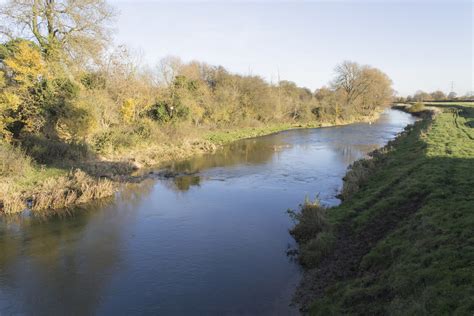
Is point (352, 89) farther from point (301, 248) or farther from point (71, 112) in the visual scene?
point (301, 248)

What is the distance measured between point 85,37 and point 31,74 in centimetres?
661

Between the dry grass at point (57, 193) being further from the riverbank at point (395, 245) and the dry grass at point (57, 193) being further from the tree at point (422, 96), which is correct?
the tree at point (422, 96)

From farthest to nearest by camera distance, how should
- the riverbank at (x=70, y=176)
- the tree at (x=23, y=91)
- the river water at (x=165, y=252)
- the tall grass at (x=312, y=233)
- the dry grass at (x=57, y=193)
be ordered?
1. the tree at (x=23, y=91)
2. the riverbank at (x=70, y=176)
3. the dry grass at (x=57, y=193)
4. the tall grass at (x=312, y=233)
5. the river water at (x=165, y=252)

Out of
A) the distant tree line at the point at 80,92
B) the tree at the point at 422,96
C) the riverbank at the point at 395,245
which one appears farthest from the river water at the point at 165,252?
the tree at the point at 422,96

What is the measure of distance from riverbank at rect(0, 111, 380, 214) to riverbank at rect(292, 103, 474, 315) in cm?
1040

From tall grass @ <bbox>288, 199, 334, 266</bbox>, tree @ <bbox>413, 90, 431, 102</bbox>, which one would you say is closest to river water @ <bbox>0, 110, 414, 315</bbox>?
tall grass @ <bbox>288, 199, 334, 266</bbox>

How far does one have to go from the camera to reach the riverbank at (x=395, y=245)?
21.3 feet

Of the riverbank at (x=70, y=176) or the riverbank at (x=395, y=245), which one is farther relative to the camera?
the riverbank at (x=70, y=176)

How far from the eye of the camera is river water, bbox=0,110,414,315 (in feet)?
27.7

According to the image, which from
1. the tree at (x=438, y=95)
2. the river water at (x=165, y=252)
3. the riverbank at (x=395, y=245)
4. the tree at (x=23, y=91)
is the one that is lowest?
the river water at (x=165, y=252)

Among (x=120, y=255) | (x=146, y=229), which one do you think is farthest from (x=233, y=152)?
(x=120, y=255)

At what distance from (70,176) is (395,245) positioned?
15572mm

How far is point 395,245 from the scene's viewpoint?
8.79m

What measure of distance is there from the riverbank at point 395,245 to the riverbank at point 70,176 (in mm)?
10400
